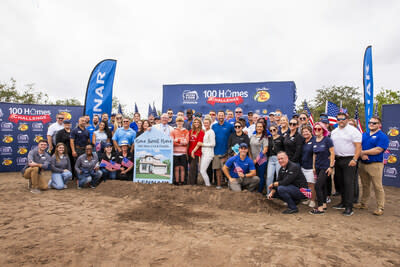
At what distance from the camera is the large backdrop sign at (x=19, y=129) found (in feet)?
30.8

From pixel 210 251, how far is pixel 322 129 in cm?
318

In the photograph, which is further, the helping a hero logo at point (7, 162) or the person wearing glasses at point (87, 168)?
the helping a hero logo at point (7, 162)

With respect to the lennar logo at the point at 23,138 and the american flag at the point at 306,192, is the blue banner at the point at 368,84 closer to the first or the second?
the american flag at the point at 306,192

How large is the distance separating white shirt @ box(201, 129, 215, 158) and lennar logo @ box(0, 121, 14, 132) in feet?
→ 26.5

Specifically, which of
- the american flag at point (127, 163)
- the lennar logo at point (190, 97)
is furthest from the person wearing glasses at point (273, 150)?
the lennar logo at point (190, 97)

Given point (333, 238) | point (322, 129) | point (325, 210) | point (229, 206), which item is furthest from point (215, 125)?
point (333, 238)

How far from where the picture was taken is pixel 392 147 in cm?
809

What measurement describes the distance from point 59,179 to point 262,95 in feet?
26.6

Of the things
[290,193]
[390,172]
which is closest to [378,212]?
[290,193]

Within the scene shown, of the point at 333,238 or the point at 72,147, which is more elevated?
the point at 72,147

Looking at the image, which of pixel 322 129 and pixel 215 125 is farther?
pixel 215 125

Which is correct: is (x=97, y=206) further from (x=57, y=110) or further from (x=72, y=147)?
(x=57, y=110)

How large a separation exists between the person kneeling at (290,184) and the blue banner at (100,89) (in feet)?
19.5

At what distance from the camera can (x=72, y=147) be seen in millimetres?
6703
